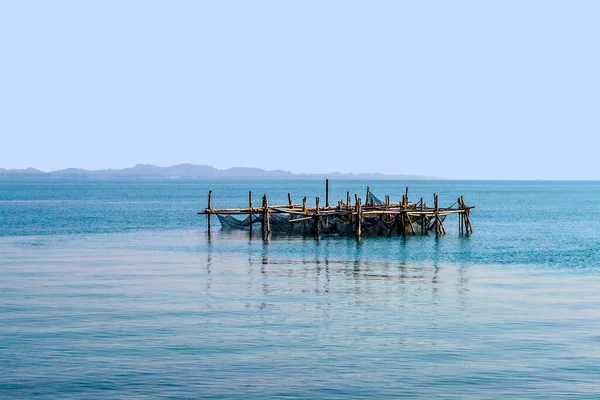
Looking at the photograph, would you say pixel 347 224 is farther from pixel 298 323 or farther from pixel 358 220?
pixel 298 323

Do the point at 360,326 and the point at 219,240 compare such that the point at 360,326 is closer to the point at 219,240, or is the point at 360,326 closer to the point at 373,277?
the point at 373,277

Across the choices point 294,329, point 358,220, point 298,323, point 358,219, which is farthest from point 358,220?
point 294,329

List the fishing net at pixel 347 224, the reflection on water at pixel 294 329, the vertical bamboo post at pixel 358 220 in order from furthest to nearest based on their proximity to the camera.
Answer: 1. the fishing net at pixel 347 224
2. the vertical bamboo post at pixel 358 220
3. the reflection on water at pixel 294 329

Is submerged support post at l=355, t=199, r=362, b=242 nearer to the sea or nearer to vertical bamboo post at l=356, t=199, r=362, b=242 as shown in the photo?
vertical bamboo post at l=356, t=199, r=362, b=242

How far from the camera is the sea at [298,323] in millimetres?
21469

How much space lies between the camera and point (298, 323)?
94.1 ft

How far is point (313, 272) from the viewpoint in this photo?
42344 mm

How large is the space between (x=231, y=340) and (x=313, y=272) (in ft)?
54.5

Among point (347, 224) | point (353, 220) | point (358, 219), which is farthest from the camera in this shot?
point (347, 224)

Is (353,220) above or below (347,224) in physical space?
above

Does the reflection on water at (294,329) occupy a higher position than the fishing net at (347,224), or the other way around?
the fishing net at (347,224)

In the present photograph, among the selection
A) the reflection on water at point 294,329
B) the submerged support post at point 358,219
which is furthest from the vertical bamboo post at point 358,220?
the reflection on water at point 294,329

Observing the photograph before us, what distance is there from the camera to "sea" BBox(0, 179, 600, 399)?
70.4 feet

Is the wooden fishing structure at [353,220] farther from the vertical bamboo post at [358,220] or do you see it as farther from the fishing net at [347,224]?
the vertical bamboo post at [358,220]
